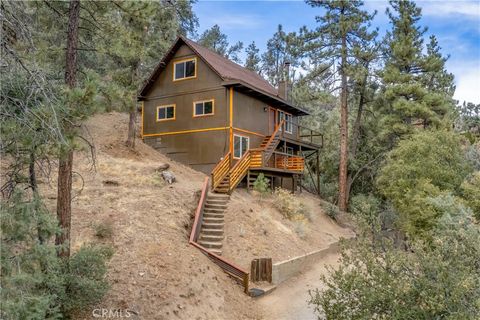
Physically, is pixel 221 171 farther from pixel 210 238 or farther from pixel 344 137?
pixel 344 137

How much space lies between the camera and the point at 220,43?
48.5m

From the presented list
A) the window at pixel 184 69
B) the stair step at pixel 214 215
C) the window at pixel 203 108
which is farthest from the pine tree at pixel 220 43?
the stair step at pixel 214 215

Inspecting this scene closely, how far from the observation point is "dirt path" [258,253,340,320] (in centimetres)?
920

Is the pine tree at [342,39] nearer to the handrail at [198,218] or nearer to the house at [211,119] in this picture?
the house at [211,119]

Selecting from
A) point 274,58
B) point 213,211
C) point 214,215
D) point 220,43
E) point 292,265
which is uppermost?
point 220,43

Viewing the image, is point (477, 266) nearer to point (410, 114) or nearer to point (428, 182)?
point (428, 182)

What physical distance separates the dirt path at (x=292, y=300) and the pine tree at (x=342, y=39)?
12559mm

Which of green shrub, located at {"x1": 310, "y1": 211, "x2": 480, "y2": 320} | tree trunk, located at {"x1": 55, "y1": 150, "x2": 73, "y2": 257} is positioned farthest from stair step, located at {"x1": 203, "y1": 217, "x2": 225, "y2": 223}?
green shrub, located at {"x1": 310, "y1": 211, "x2": 480, "y2": 320}

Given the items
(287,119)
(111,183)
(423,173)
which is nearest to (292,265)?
(111,183)

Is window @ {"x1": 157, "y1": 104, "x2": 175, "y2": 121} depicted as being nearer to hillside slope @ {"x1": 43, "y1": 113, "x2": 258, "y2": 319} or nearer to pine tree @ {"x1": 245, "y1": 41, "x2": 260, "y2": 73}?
hillside slope @ {"x1": 43, "y1": 113, "x2": 258, "y2": 319}

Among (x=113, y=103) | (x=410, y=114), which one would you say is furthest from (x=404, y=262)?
(x=410, y=114)

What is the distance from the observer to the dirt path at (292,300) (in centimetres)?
920

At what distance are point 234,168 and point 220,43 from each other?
34.4 metres

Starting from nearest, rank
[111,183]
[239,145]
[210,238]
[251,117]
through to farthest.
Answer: [210,238] < [111,183] < [239,145] < [251,117]
